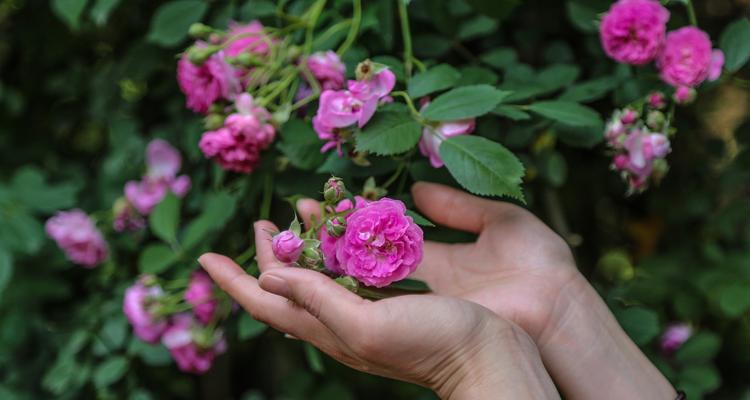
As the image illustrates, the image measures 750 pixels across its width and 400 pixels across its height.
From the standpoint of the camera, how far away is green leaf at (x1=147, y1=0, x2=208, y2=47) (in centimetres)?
135

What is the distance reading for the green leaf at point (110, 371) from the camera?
154 centimetres

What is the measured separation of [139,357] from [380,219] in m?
0.91

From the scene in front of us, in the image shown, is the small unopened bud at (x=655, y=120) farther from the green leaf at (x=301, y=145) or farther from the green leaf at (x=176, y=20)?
the green leaf at (x=176, y=20)

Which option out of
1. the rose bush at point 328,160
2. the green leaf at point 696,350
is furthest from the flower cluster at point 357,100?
the green leaf at point 696,350

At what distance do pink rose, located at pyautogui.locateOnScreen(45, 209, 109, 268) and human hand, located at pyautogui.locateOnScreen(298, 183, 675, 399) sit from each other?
78 centimetres

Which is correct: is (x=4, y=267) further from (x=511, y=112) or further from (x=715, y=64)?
(x=715, y=64)

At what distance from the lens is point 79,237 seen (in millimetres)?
1601

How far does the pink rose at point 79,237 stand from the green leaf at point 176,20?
453mm

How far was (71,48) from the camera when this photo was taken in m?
1.85

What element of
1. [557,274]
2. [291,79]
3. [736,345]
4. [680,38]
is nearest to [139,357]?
[291,79]

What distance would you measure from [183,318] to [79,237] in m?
0.34

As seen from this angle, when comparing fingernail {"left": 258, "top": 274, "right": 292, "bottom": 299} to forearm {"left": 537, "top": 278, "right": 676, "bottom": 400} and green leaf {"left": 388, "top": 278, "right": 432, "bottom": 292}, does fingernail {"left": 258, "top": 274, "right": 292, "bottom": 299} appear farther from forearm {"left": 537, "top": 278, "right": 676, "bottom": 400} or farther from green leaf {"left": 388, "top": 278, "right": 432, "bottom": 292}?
forearm {"left": 537, "top": 278, "right": 676, "bottom": 400}

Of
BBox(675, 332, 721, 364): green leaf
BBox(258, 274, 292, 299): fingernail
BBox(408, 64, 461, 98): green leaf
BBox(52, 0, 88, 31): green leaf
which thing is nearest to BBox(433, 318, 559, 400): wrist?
BBox(258, 274, 292, 299): fingernail

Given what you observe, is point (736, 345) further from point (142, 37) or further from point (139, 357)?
point (142, 37)
